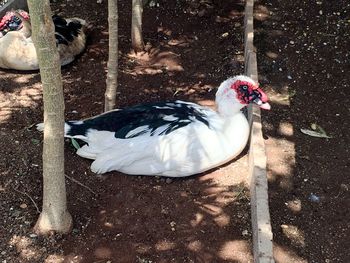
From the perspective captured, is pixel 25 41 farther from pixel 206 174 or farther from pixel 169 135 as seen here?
pixel 206 174

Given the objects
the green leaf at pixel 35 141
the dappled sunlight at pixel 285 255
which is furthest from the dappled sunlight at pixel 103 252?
the green leaf at pixel 35 141

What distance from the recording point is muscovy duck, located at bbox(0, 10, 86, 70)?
6461 mm

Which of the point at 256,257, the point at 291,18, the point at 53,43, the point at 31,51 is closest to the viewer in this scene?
the point at 53,43

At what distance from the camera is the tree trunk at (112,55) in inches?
204

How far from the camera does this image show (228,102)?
5.16m

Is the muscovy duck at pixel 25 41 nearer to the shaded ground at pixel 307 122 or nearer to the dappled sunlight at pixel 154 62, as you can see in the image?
the dappled sunlight at pixel 154 62

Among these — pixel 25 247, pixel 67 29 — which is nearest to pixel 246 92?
pixel 25 247

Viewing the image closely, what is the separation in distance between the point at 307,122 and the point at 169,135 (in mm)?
1922

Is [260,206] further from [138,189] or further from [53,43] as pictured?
[53,43]

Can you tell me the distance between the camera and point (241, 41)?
23.9 feet

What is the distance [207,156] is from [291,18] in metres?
3.86

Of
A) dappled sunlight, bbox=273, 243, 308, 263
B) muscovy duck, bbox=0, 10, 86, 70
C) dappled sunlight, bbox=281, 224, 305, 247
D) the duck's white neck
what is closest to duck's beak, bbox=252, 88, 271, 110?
the duck's white neck

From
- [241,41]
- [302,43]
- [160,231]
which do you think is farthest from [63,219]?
[302,43]

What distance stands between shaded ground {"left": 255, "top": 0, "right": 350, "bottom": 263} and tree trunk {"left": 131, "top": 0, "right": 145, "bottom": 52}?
158 centimetres
